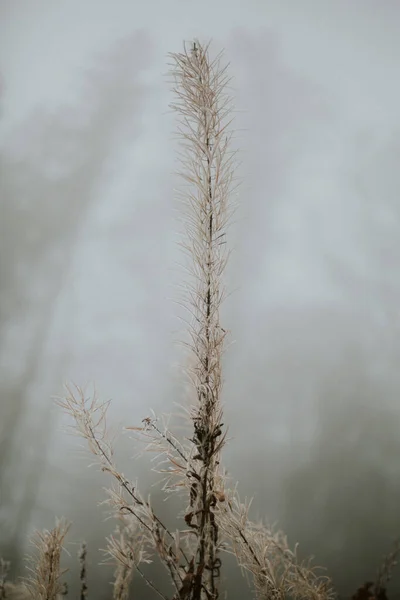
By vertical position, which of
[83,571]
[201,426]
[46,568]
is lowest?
[83,571]

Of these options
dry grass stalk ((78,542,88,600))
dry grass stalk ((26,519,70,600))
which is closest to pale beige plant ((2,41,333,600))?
dry grass stalk ((26,519,70,600))

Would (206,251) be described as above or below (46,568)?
above

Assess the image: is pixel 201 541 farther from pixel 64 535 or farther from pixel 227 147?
pixel 227 147

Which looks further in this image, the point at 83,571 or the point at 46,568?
the point at 83,571

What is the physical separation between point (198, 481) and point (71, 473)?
13227 millimetres

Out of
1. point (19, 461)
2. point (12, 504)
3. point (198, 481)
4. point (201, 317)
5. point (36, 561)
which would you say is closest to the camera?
point (198, 481)

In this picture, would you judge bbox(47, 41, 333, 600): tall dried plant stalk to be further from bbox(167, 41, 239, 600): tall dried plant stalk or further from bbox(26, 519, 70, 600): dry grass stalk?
bbox(26, 519, 70, 600): dry grass stalk

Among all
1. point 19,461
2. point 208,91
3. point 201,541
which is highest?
point 208,91

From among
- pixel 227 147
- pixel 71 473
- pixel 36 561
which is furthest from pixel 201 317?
pixel 71 473

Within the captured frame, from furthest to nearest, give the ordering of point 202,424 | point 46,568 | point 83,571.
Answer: point 83,571 → point 46,568 → point 202,424

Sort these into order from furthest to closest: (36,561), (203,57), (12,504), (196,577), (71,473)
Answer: (71,473)
(12,504)
(36,561)
(203,57)
(196,577)

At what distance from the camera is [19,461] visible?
9.92 meters

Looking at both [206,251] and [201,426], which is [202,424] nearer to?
[201,426]

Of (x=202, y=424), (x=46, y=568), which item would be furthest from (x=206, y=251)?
(x=46, y=568)
